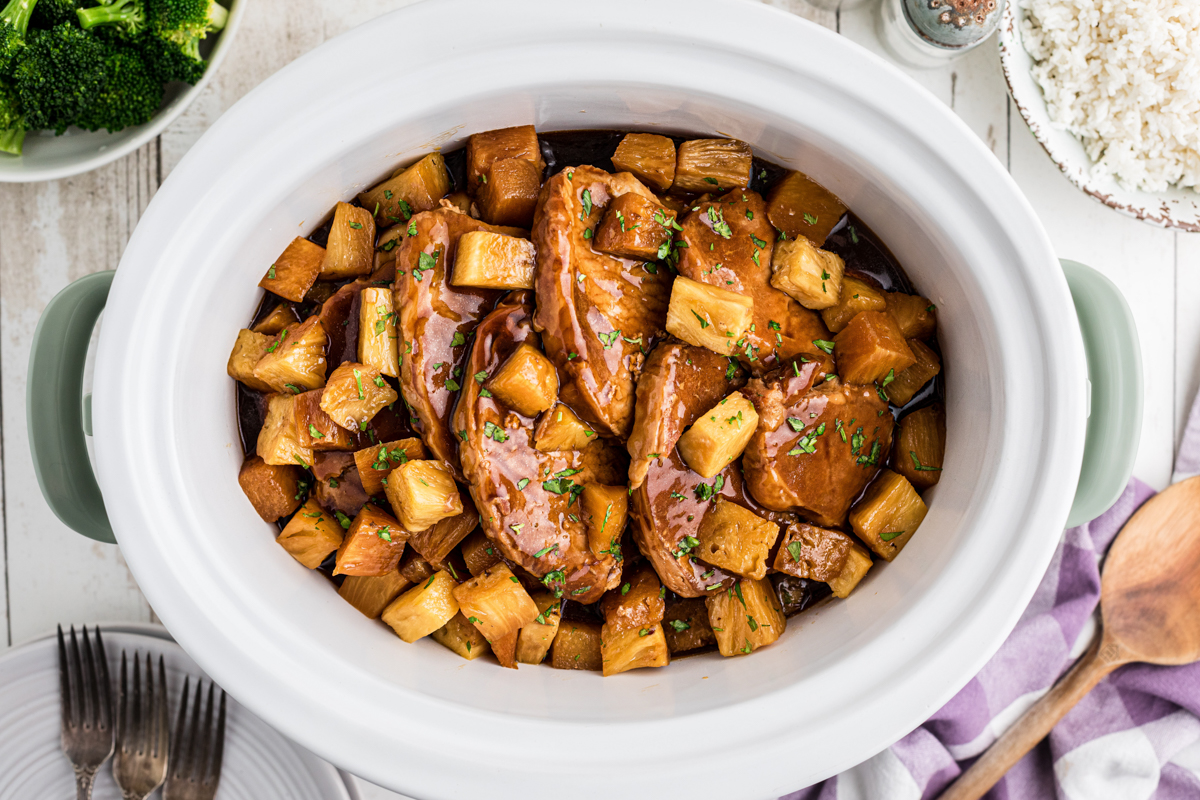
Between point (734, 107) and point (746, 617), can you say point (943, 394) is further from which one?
point (734, 107)

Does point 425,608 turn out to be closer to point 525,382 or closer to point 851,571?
point 525,382

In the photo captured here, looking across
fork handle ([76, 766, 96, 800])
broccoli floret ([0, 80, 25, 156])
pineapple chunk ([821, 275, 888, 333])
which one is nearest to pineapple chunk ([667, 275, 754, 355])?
pineapple chunk ([821, 275, 888, 333])

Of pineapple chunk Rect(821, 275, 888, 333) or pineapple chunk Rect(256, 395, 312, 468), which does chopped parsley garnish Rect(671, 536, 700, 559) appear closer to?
pineapple chunk Rect(821, 275, 888, 333)

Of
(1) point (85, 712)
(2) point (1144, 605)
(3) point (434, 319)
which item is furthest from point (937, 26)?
(1) point (85, 712)

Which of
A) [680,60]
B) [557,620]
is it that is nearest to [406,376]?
[557,620]

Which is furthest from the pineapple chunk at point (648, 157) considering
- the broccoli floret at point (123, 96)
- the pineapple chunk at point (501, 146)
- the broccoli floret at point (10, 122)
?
the broccoli floret at point (10, 122)

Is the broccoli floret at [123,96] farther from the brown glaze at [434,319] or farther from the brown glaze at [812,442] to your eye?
the brown glaze at [812,442]
